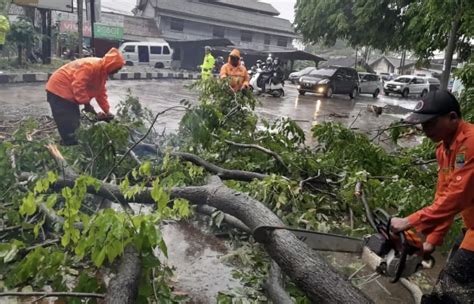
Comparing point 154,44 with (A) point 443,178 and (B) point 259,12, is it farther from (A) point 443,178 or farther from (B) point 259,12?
(A) point 443,178

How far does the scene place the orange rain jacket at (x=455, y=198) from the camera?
204 centimetres

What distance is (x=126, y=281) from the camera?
2.23m

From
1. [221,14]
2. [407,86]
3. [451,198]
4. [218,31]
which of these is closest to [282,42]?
[221,14]

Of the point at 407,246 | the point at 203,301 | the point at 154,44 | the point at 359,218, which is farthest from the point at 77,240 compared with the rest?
the point at 154,44

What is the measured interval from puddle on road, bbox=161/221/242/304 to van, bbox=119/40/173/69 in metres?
24.5

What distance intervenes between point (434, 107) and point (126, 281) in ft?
6.21

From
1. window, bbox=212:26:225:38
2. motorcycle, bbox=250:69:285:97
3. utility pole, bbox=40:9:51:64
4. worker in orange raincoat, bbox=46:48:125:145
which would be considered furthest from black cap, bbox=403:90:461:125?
window, bbox=212:26:225:38

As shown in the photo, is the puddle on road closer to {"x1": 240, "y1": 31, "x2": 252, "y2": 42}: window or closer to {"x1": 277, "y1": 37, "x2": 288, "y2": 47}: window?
{"x1": 240, "y1": 31, "x2": 252, "y2": 42}: window

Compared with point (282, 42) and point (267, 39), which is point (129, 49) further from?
point (282, 42)

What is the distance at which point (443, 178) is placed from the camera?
2354 millimetres

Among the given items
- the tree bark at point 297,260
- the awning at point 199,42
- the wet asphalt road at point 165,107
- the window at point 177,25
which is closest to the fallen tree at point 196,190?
the tree bark at point 297,260

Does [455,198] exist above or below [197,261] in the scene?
above

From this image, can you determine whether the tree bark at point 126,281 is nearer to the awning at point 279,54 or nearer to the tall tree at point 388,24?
the tall tree at point 388,24

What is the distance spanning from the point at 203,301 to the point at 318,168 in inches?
83.1
